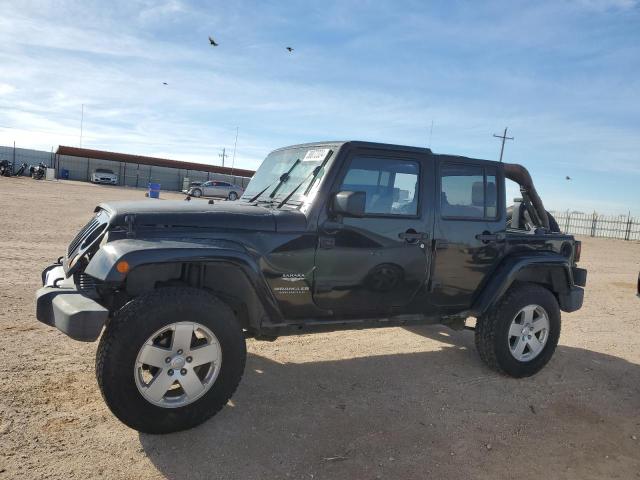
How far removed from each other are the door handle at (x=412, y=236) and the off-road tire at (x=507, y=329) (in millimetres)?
1158

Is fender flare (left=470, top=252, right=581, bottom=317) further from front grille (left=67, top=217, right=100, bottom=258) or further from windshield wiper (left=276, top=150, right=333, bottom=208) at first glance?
front grille (left=67, top=217, right=100, bottom=258)

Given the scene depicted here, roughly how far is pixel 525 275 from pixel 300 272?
2565 millimetres

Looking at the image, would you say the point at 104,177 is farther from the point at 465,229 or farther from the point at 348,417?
the point at 348,417

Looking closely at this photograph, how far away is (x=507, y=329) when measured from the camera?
4.85m

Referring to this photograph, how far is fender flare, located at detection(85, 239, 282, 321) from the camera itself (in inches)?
124

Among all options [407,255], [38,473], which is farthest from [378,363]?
[38,473]

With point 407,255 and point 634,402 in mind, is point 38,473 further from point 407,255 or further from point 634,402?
point 634,402

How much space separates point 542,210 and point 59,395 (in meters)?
5.22

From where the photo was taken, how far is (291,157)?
4.67m

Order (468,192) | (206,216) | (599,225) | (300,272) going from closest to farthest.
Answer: (206,216), (300,272), (468,192), (599,225)

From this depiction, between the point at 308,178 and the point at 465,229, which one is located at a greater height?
the point at 308,178

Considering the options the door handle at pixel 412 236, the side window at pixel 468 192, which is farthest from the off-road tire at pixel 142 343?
the side window at pixel 468 192

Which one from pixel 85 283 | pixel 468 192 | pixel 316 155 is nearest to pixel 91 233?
pixel 85 283

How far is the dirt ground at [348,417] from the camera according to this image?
313 cm
